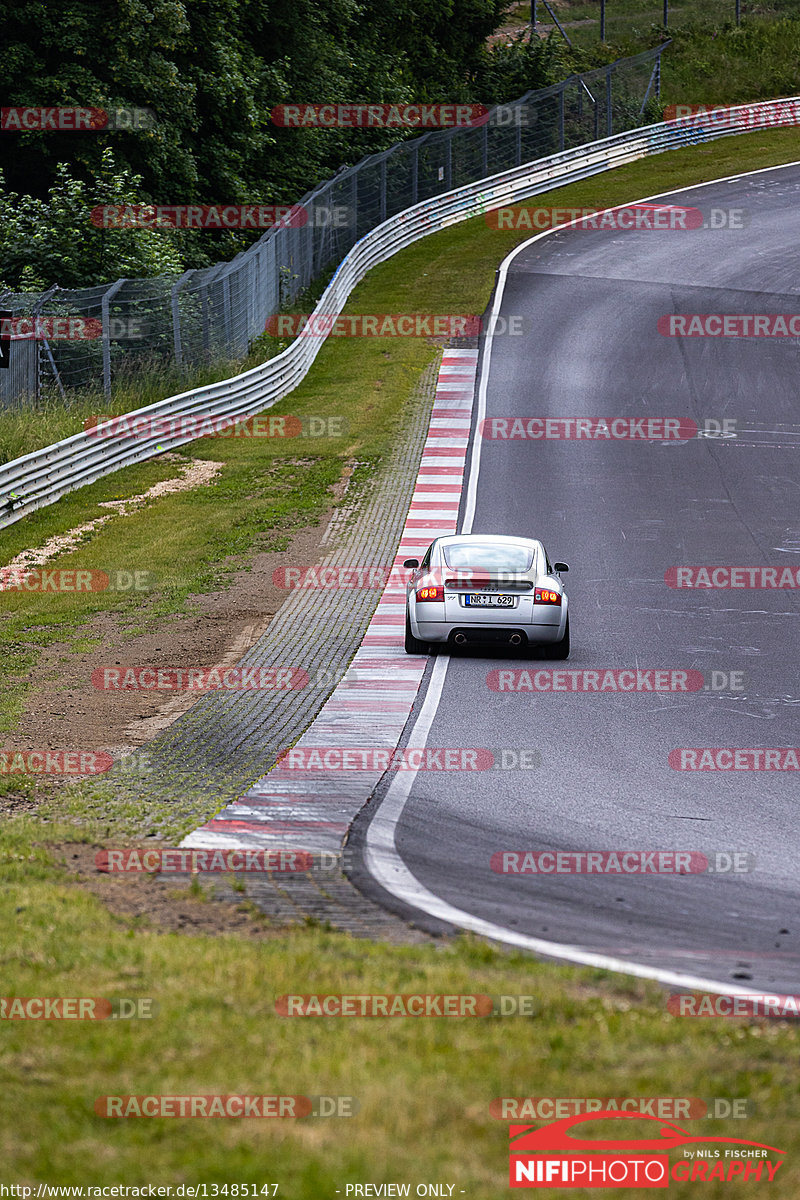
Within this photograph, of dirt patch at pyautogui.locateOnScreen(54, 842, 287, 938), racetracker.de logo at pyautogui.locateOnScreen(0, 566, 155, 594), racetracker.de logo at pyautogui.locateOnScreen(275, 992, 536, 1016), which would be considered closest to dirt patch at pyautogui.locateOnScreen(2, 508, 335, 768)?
racetracker.de logo at pyautogui.locateOnScreen(0, 566, 155, 594)

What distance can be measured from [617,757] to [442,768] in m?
1.45

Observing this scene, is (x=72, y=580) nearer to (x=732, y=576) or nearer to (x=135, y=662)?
(x=135, y=662)

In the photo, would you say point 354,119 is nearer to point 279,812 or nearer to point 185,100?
point 185,100

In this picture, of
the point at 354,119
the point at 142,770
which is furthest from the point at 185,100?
the point at 142,770

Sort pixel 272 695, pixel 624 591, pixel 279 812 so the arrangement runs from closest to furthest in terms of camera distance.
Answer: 1. pixel 279 812
2. pixel 272 695
3. pixel 624 591

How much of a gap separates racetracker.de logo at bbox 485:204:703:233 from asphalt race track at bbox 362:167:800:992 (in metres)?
5.69

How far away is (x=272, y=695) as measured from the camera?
13766mm

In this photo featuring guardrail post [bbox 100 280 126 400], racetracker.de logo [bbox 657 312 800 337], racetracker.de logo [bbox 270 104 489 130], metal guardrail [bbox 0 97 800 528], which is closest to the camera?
metal guardrail [bbox 0 97 800 528]

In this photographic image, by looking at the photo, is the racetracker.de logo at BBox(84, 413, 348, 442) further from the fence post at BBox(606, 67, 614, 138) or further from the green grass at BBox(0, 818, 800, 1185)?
the fence post at BBox(606, 67, 614, 138)

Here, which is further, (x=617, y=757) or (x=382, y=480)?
(x=382, y=480)

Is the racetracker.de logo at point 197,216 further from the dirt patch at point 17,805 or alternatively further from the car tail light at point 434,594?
the dirt patch at point 17,805

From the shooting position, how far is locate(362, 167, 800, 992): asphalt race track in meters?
7.80

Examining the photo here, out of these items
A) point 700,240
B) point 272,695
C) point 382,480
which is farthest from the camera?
point 700,240

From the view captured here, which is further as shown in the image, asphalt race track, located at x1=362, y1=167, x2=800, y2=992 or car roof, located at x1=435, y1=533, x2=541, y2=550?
car roof, located at x1=435, y1=533, x2=541, y2=550
